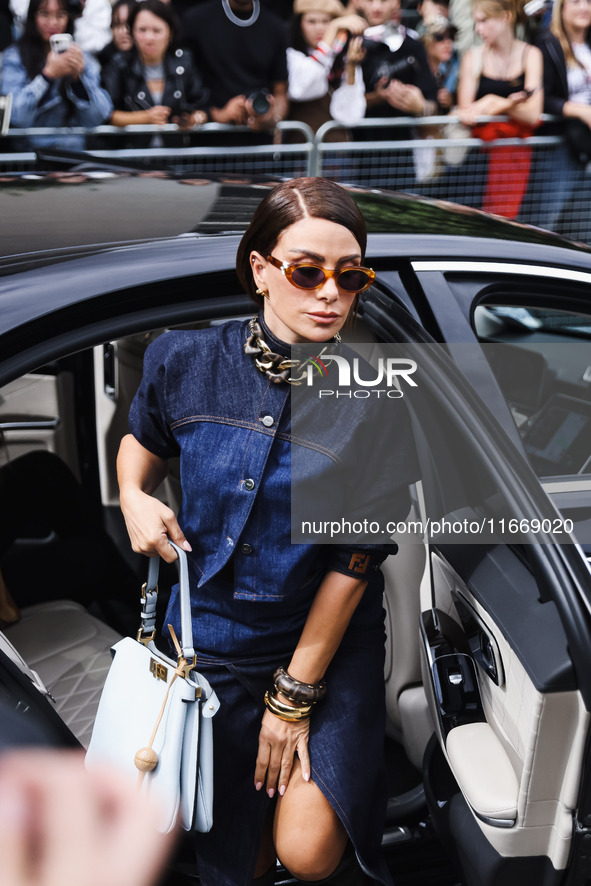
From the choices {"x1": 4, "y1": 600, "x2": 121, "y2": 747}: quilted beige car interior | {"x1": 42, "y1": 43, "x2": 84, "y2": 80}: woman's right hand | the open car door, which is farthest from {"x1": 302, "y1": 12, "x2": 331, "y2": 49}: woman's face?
the open car door

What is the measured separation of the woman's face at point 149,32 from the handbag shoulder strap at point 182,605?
3828mm

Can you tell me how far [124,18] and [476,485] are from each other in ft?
13.0

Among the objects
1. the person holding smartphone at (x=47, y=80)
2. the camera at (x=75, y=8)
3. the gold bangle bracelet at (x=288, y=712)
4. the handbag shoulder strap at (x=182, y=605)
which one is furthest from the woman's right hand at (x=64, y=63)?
the gold bangle bracelet at (x=288, y=712)

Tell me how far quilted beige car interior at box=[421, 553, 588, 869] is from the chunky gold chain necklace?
55 centimetres

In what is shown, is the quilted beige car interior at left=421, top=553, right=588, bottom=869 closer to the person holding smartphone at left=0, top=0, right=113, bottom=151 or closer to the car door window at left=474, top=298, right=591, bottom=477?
the car door window at left=474, top=298, right=591, bottom=477

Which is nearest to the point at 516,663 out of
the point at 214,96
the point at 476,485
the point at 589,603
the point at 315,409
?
the point at 589,603

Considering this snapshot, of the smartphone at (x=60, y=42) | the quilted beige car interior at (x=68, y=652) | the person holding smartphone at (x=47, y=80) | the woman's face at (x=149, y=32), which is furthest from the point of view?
the woman's face at (x=149, y=32)

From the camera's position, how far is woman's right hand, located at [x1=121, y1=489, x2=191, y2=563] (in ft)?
5.08

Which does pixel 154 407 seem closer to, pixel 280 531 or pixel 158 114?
pixel 280 531

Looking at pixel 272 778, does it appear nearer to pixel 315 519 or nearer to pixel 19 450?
pixel 315 519

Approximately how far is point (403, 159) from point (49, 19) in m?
1.94

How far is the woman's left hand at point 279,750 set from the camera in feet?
5.41

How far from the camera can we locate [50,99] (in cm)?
453

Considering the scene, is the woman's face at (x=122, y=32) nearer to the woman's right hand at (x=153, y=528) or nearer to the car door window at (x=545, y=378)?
the car door window at (x=545, y=378)
